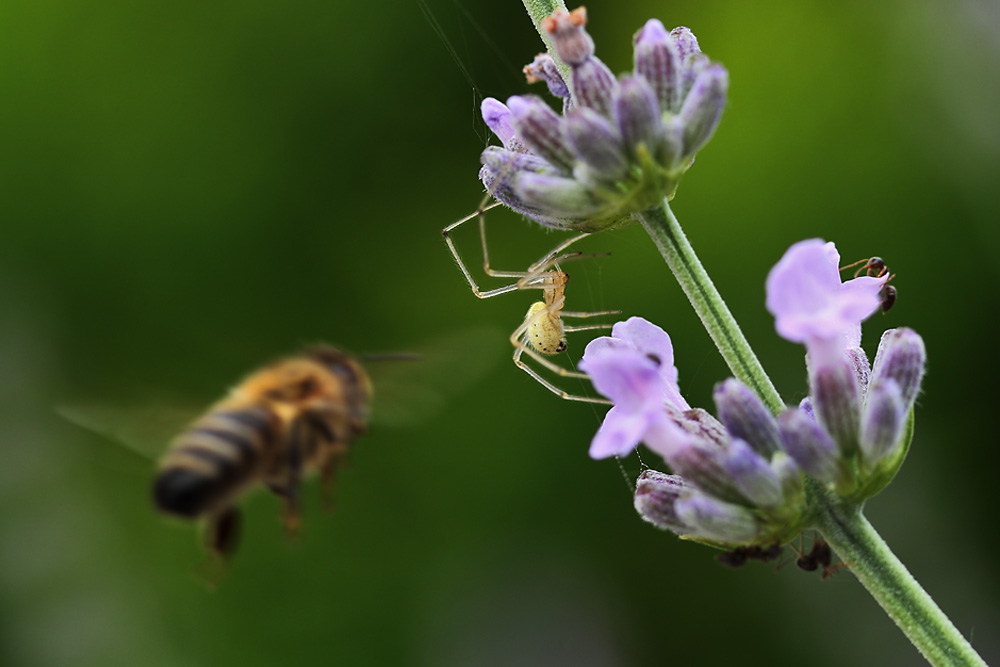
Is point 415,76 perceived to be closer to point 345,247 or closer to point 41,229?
point 345,247

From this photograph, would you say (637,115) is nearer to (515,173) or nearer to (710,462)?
(515,173)

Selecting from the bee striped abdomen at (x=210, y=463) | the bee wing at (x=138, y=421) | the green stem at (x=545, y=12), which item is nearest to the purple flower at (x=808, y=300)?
the green stem at (x=545, y=12)

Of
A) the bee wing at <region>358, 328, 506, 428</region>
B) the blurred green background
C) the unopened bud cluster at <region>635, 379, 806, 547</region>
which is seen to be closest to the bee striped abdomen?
the bee wing at <region>358, 328, 506, 428</region>

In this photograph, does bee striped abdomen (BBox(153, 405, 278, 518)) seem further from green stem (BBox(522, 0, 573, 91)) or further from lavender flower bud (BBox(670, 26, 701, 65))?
lavender flower bud (BBox(670, 26, 701, 65))

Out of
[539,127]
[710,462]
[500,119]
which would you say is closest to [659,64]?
[539,127]

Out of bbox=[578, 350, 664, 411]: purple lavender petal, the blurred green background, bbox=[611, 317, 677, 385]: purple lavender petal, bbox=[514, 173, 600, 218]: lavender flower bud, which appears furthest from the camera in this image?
the blurred green background

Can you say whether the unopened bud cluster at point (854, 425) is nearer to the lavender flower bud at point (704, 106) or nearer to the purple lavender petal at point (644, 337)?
the purple lavender petal at point (644, 337)

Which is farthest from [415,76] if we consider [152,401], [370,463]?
[152,401]
